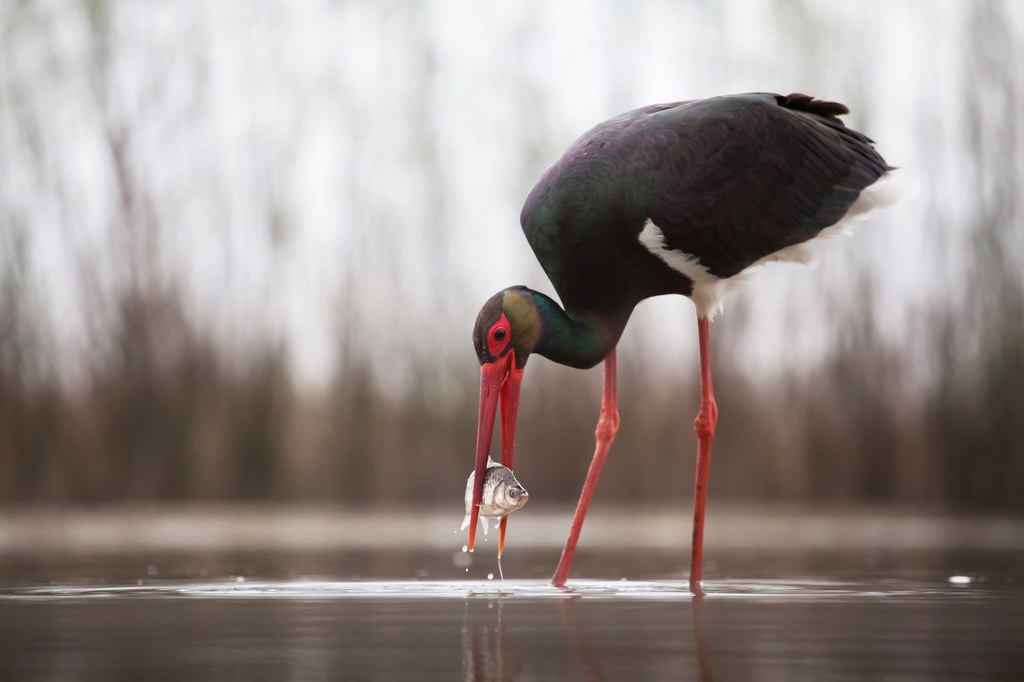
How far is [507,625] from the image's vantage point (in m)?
3.43

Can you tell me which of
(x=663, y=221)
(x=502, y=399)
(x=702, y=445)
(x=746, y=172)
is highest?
(x=746, y=172)

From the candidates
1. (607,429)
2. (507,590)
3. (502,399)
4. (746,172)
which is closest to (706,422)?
(607,429)

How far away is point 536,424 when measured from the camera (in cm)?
925

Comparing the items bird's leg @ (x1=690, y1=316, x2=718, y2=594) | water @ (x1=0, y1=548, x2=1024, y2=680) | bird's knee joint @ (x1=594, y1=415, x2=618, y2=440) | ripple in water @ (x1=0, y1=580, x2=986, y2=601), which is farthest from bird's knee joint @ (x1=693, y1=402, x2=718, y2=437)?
ripple in water @ (x1=0, y1=580, x2=986, y2=601)

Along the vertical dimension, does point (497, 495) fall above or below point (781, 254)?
below

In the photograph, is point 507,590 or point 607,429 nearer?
point 507,590

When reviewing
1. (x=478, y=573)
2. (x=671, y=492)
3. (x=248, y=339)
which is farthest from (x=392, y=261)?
(x=478, y=573)

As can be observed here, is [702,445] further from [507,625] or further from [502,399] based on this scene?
[507,625]

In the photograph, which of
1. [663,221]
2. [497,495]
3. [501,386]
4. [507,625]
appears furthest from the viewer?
[663,221]

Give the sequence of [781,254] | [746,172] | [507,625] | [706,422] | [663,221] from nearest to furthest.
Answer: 1. [507,625]
2. [663,221]
3. [746,172]
4. [781,254]
5. [706,422]

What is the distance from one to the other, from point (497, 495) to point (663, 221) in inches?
46.1

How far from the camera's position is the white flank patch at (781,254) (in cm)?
526

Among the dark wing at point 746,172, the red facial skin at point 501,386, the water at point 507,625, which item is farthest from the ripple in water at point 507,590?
the dark wing at point 746,172

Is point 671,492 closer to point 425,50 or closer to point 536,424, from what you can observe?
point 536,424
